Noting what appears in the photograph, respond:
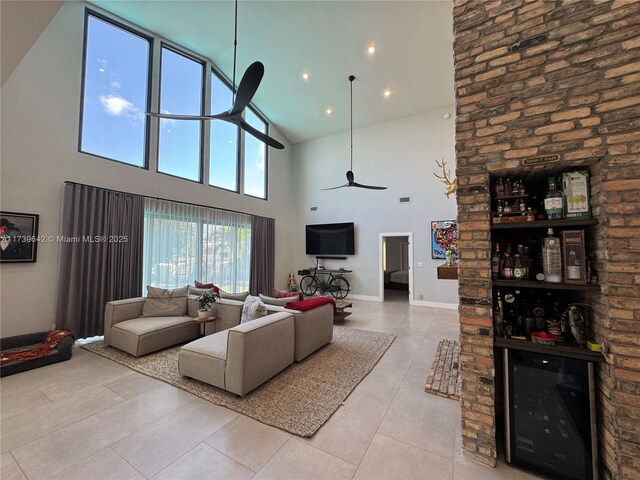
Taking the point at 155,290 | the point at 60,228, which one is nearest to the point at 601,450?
the point at 155,290

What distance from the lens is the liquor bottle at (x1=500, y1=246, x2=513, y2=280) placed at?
184 cm

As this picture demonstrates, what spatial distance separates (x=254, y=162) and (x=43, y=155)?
4.60 m

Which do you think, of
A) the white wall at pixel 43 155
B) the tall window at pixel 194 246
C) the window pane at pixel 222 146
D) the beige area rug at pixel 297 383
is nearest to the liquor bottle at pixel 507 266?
the beige area rug at pixel 297 383

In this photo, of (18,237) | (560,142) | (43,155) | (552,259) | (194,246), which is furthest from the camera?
(194,246)

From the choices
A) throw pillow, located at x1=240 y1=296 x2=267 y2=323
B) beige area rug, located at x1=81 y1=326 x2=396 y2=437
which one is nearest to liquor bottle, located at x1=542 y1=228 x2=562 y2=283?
beige area rug, located at x1=81 y1=326 x2=396 y2=437

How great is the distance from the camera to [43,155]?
12.3ft

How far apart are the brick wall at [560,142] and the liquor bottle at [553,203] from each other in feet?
0.44

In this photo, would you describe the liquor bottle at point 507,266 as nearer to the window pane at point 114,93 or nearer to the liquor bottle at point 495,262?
the liquor bottle at point 495,262

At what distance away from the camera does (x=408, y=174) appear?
23.4 feet

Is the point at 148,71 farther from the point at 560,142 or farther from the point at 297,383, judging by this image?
the point at 560,142

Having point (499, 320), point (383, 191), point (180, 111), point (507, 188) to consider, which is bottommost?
point (499, 320)

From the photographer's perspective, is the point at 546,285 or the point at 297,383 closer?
the point at 546,285

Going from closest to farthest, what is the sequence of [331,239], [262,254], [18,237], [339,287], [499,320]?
[499,320] < [18,237] < [262,254] < [339,287] < [331,239]

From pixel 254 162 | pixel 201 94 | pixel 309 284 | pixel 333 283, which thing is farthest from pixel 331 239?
pixel 201 94
